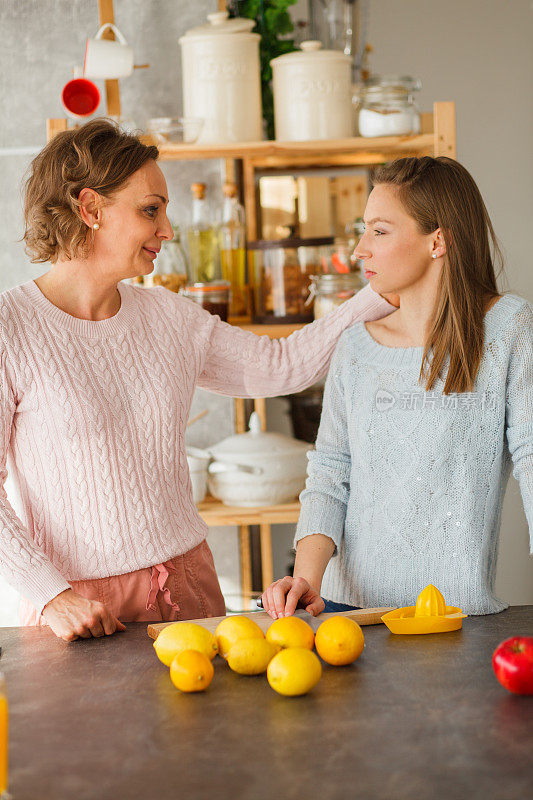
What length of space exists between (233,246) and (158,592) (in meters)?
1.19

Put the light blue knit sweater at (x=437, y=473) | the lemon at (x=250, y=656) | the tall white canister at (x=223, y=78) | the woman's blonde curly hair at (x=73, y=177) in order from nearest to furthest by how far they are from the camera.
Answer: the lemon at (x=250, y=656) → the light blue knit sweater at (x=437, y=473) → the woman's blonde curly hair at (x=73, y=177) → the tall white canister at (x=223, y=78)

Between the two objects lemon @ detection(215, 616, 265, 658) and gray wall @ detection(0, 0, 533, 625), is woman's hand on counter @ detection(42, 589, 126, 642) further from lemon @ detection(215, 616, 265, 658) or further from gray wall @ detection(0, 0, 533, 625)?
gray wall @ detection(0, 0, 533, 625)

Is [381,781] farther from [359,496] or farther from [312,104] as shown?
[312,104]

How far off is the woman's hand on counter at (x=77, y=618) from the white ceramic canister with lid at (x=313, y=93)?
57.7 inches

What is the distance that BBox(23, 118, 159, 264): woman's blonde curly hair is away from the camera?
165 cm

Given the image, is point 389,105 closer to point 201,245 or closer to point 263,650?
point 201,245

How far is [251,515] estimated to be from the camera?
8.09 feet

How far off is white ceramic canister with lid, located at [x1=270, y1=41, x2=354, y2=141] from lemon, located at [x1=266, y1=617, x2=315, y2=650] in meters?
1.52

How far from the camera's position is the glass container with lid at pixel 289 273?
2.43 meters

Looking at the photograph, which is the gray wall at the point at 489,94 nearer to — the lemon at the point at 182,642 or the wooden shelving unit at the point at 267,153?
the wooden shelving unit at the point at 267,153

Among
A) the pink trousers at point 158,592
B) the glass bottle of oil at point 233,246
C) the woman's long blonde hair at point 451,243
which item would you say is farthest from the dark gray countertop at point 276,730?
the glass bottle of oil at point 233,246

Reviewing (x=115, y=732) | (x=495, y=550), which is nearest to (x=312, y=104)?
(x=495, y=550)

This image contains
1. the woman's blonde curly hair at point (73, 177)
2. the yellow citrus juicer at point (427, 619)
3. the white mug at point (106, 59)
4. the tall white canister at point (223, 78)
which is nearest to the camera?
the yellow citrus juicer at point (427, 619)

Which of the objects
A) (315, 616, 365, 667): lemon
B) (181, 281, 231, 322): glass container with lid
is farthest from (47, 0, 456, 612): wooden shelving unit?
(315, 616, 365, 667): lemon
